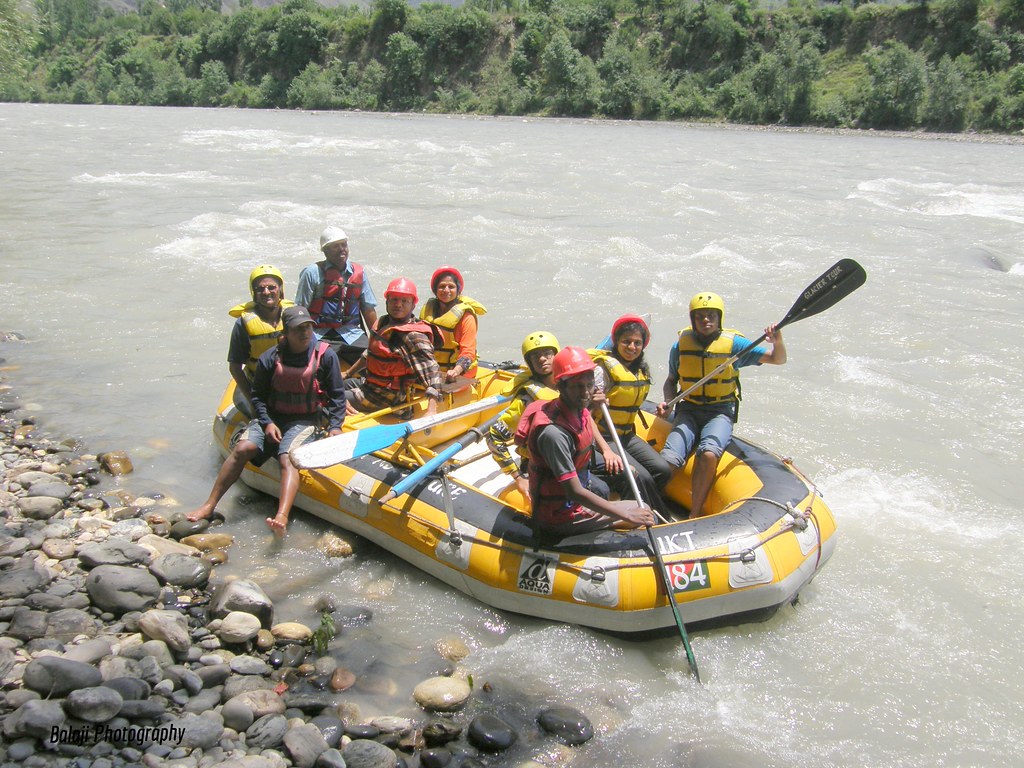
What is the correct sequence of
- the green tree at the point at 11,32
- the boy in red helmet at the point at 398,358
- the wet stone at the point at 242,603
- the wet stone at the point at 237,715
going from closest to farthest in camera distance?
1. the wet stone at the point at 237,715
2. the wet stone at the point at 242,603
3. the boy in red helmet at the point at 398,358
4. the green tree at the point at 11,32

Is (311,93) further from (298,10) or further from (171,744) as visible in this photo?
(171,744)

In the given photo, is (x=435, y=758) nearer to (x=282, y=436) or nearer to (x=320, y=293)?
(x=282, y=436)

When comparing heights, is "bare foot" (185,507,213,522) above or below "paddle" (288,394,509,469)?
below

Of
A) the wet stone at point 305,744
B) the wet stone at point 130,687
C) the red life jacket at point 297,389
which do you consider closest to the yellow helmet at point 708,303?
the red life jacket at point 297,389

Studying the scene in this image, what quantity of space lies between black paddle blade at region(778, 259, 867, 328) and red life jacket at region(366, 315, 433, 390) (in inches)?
83.7

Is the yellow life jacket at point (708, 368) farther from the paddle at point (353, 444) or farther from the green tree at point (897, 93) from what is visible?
the green tree at point (897, 93)

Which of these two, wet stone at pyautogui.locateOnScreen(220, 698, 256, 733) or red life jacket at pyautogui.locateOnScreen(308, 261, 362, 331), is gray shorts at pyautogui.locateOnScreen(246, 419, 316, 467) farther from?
wet stone at pyautogui.locateOnScreen(220, 698, 256, 733)

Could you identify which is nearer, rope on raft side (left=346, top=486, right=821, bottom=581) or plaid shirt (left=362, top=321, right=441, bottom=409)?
rope on raft side (left=346, top=486, right=821, bottom=581)

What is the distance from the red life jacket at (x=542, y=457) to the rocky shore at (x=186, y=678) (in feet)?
2.53

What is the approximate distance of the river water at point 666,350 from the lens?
3900 millimetres

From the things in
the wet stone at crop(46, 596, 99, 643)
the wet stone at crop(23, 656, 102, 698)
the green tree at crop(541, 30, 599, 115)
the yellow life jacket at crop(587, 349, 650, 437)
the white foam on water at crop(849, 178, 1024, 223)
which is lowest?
the wet stone at crop(46, 596, 99, 643)

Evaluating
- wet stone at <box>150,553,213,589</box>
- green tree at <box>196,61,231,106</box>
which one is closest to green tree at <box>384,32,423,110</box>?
green tree at <box>196,61,231,106</box>

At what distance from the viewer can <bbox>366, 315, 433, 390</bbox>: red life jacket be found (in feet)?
17.4

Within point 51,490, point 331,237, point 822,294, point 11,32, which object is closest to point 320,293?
point 331,237
